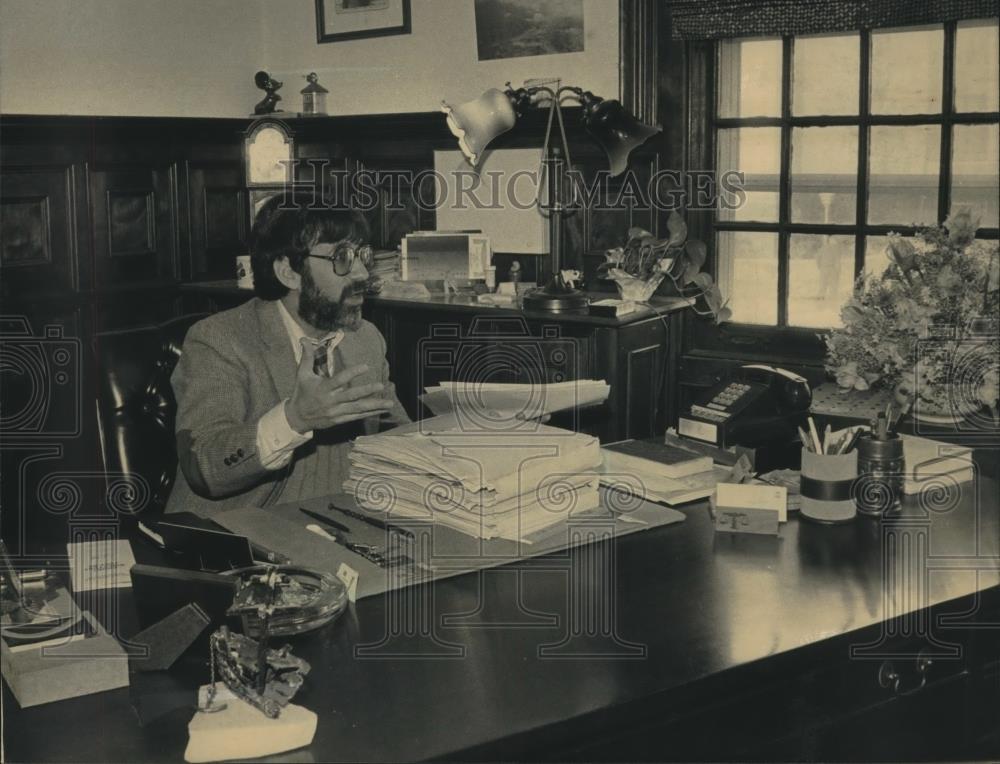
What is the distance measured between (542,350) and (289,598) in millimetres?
2426

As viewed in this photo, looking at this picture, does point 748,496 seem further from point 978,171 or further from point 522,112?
point 522,112

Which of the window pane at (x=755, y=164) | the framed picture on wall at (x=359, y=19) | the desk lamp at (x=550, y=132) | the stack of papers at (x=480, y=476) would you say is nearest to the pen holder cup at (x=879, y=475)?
the stack of papers at (x=480, y=476)

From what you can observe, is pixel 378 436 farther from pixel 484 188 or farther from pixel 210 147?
→ pixel 210 147

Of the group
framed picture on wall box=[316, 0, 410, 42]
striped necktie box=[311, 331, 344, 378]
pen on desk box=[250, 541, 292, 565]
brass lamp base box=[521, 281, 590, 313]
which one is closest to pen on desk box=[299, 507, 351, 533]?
pen on desk box=[250, 541, 292, 565]

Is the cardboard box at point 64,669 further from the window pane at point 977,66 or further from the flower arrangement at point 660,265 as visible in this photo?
the window pane at point 977,66

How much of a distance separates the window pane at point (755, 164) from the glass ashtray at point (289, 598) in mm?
2909

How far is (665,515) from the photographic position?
220 cm

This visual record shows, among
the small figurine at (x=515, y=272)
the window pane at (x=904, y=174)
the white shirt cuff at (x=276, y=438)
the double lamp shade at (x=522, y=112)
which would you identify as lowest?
the white shirt cuff at (x=276, y=438)

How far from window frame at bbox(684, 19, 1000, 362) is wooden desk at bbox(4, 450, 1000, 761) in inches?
75.6

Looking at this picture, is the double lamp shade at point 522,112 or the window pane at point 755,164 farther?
the window pane at point 755,164

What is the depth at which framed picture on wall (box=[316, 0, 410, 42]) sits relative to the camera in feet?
16.4

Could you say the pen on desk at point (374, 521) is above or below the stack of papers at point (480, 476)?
below

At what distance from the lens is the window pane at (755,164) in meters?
4.18

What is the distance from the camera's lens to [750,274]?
431 cm
